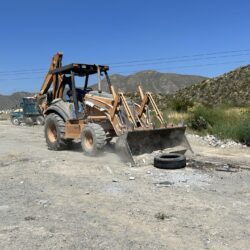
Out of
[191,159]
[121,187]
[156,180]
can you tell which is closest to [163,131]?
[191,159]

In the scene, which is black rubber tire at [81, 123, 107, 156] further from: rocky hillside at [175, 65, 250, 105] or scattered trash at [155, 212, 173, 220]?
rocky hillside at [175, 65, 250, 105]

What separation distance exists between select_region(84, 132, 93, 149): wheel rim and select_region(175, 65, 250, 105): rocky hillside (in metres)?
35.5

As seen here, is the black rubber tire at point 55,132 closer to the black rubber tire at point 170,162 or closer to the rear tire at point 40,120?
the black rubber tire at point 170,162

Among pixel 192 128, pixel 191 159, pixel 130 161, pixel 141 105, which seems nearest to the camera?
pixel 130 161

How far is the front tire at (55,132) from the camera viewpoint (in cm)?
1314

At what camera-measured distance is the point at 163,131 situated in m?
11.7

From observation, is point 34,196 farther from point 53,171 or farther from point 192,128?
point 192,128

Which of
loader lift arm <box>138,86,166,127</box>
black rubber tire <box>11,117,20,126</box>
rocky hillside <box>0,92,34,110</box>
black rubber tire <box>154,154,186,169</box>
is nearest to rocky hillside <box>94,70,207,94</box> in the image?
rocky hillside <box>0,92,34,110</box>

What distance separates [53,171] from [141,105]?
3.66 metres

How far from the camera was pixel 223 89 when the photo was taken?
171ft

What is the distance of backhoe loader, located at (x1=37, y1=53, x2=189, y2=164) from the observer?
37.0 ft

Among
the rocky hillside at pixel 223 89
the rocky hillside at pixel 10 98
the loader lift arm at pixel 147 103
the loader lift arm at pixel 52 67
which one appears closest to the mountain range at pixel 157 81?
the rocky hillside at pixel 10 98

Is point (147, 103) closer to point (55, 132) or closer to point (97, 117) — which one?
point (97, 117)

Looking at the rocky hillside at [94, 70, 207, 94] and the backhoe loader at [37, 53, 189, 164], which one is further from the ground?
the rocky hillside at [94, 70, 207, 94]
